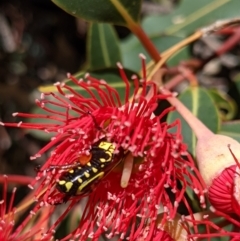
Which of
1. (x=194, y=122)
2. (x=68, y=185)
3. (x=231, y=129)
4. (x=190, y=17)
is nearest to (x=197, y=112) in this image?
(x=231, y=129)

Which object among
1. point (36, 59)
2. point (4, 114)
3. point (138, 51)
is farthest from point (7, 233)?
point (36, 59)

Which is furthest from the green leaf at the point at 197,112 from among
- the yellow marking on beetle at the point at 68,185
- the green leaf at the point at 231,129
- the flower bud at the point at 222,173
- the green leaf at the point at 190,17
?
the green leaf at the point at 190,17

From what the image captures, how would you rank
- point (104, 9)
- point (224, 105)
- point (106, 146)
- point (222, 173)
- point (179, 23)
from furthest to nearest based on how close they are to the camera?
1. point (179, 23)
2. point (224, 105)
3. point (104, 9)
4. point (106, 146)
5. point (222, 173)

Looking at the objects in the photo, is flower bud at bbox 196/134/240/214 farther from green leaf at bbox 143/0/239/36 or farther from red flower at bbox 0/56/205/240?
green leaf at bbox 143/0/239/36

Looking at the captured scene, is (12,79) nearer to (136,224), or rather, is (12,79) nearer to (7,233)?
(7,233)

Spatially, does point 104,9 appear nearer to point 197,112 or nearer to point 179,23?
point 197,112
